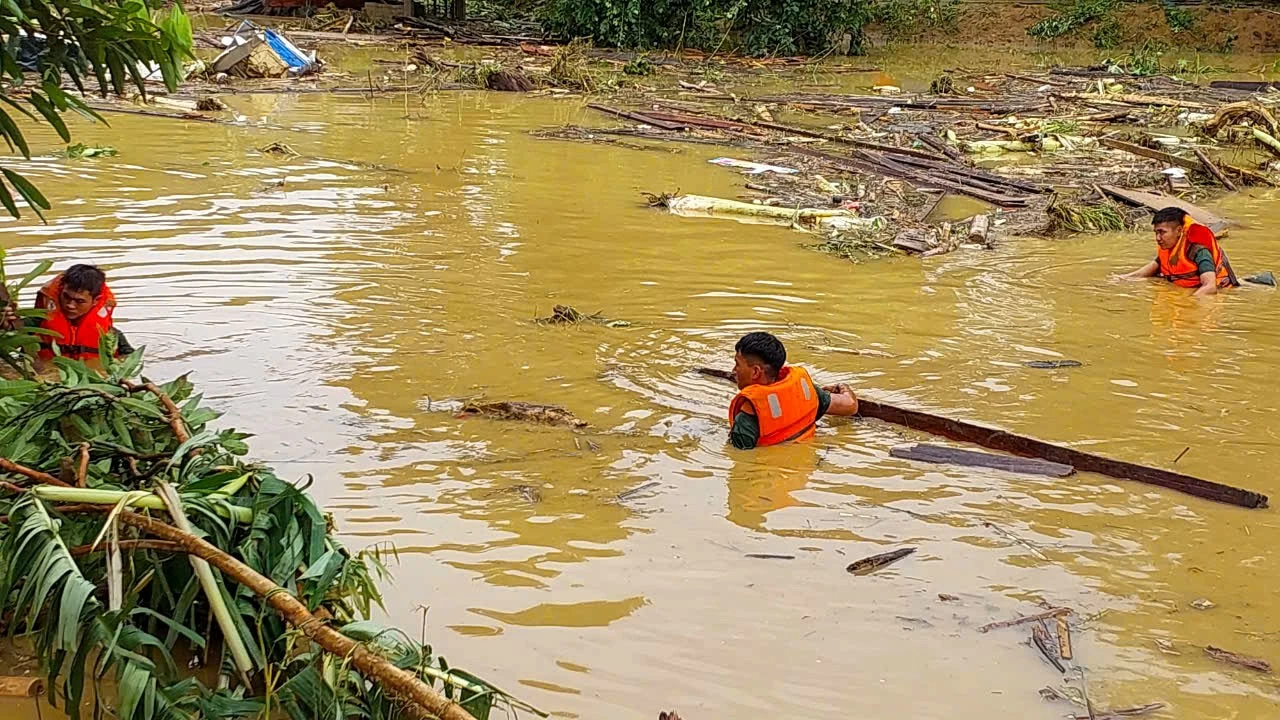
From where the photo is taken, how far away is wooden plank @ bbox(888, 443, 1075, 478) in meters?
5.98

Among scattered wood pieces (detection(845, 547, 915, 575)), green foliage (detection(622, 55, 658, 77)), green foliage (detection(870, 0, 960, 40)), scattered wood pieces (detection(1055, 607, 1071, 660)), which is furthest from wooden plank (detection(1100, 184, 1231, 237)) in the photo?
green foliage (detection(870, 0, 960, 40))

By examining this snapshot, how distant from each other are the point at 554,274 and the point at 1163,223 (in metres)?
4.70

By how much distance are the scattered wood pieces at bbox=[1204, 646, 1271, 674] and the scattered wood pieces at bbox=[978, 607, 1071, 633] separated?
488 mm

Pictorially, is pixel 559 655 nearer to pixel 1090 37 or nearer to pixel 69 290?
pixel 69 290

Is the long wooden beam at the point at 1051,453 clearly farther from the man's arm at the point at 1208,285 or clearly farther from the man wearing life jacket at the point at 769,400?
the man's arm at the point at 1208,285

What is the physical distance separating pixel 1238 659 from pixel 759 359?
2771 mm

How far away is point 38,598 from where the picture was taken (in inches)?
119

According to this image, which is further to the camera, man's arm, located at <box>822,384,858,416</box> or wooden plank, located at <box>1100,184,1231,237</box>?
wooden plank, located at <box>1100,184,1231,237</box>

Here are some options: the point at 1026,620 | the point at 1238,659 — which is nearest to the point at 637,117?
the point at 1026,620

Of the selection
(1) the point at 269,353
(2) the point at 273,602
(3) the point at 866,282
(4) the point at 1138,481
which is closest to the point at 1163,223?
(3) the point at 866,282

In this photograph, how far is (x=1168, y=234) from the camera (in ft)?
32.1

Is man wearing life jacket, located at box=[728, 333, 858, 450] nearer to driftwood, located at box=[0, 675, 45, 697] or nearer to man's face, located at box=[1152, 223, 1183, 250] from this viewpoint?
driftwood, located at box=[0, 675, 45, 697]

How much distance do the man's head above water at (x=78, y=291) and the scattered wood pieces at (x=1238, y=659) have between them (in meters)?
5.27

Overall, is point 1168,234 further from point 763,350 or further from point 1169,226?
point 763,350
